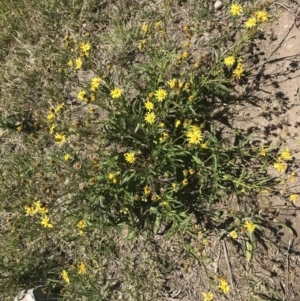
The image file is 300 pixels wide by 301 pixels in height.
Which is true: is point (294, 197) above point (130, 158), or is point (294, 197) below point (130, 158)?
below

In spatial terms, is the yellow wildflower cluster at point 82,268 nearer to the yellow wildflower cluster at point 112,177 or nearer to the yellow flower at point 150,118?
the yellow wildflower cluster at point 112,177

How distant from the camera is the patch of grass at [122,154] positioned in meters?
3.25

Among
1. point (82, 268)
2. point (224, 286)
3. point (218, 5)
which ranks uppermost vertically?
point (218, 5)

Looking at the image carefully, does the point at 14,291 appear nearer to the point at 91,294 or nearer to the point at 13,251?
the point at 13,251

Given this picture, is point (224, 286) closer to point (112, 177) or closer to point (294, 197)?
point (294, 197)

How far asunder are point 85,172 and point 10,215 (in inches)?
44.8

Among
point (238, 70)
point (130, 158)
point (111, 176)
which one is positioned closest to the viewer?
point (111, 176)

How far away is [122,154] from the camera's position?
3.41m

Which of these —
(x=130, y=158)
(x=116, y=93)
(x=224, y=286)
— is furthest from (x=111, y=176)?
(x=224, y=286)

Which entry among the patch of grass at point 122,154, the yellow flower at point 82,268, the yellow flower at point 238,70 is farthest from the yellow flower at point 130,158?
the yellow flower at point 238,70

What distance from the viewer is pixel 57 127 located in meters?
3.42

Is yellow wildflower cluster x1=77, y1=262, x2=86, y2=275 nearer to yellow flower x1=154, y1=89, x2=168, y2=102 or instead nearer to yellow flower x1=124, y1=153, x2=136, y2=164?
yellow flower x1=124, y1=153, x2=136, y2=164

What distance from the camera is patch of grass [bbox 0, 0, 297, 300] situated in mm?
3248

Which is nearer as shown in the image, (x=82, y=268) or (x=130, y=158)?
(x=130, y=158)
